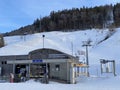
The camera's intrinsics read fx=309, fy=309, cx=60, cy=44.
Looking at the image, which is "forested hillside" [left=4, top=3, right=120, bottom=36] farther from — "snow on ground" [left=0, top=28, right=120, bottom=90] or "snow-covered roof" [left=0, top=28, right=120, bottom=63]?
"snow on ground" [left=0, top=28, right=120, bottom=90]

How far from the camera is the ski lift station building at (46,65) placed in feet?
95.6

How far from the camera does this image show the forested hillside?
351 feet

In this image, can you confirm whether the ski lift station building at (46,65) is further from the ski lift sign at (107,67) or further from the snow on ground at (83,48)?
the snow on ground at (83,48)

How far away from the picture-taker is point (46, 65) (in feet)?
97.7

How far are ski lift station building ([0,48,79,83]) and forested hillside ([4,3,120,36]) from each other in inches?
2783

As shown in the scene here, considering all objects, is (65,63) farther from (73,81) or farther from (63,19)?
(63,19)

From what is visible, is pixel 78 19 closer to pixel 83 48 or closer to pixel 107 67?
pixel 83 48

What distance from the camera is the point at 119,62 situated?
47.6m

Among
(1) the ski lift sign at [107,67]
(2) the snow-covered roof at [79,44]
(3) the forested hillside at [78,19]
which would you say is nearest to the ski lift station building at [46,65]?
(1) the ski lift sign at [107,67]

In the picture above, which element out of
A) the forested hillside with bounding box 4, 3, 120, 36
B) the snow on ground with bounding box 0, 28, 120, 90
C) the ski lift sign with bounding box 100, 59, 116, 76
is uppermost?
the forested hillside with bounding box 4, 3, 120, 36

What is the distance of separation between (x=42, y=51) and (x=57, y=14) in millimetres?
98514

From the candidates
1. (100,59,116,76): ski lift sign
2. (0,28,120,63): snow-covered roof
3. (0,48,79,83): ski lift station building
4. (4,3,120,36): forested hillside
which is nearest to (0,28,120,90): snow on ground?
(0,28,120,63): snow-covered roof

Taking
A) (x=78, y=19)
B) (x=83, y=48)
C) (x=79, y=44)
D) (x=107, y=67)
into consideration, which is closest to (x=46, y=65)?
(x=107, y=67)

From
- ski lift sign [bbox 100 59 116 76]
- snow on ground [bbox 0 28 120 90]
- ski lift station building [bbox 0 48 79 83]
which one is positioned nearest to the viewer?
ski lift station building [bbox 0 48 79 83]
